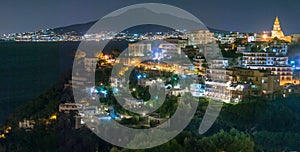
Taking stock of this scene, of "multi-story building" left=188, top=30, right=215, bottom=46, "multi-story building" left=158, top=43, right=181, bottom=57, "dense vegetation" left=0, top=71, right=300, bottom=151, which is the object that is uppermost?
"multi-story building" left=188, top=30, right=215, bottom=46

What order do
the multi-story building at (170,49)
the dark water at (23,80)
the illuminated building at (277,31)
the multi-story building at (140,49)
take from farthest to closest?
1. the multi-story building at (140,49)
2. the illuminated building at (277,31)
3. the multi-story building at (170,49)
4. the dark water at (23,80)

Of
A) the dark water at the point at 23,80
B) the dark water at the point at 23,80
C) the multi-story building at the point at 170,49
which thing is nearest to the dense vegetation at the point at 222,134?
the dark water at the point at 23,80

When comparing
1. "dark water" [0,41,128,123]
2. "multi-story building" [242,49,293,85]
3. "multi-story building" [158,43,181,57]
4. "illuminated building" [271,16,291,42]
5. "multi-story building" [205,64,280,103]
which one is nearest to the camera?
"multi-story building" [205,64,280,103]

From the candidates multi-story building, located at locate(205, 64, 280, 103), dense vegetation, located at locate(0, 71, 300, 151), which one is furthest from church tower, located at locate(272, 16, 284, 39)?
dense vegetation, located at locate(0, 71, 300, 151)

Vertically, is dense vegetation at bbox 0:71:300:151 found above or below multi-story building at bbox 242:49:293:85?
below

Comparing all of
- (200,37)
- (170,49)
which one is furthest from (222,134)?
(200,37)

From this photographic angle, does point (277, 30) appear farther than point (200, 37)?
No

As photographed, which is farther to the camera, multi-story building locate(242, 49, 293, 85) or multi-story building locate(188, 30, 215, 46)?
multi-story building locate(188, 30, 215, 46)

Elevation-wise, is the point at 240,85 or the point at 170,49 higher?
the point at 170,49

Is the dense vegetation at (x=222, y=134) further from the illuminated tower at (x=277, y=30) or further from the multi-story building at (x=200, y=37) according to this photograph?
the multi-story building at (x=200, y=37)

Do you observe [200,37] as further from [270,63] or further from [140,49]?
[270,63]

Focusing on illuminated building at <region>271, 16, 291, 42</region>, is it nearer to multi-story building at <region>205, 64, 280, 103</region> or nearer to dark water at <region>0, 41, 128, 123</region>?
multi-story building at <region>205, 64, 280, 103</region>
